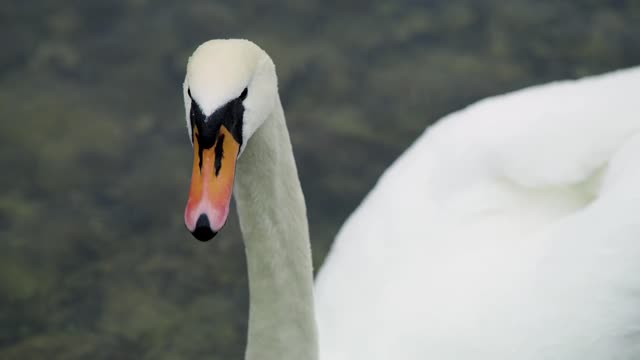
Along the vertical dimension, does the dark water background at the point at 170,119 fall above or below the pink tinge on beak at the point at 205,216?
above

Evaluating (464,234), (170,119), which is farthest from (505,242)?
(170,119)

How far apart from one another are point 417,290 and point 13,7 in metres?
2.98

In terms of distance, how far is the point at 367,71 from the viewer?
5.37 m

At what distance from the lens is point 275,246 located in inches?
104

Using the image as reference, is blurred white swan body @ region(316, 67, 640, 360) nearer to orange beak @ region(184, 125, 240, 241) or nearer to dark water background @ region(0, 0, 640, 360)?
dark water background @ region(0, 0, 640, 360)

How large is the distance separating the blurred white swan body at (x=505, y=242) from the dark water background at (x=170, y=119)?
87cm

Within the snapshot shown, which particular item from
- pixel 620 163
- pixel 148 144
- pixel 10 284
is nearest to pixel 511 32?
pixel 148 144

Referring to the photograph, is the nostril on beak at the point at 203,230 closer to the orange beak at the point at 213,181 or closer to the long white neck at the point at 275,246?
the orange beak at the point at 213,181

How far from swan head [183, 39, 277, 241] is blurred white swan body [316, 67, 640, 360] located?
49.7 inches

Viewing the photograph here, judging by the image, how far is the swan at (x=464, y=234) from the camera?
8.28 feet

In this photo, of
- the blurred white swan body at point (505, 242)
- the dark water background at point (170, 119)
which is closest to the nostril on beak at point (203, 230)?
the blurred white swan body at point (505, 242)

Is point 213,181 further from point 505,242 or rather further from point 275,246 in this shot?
point 505,242

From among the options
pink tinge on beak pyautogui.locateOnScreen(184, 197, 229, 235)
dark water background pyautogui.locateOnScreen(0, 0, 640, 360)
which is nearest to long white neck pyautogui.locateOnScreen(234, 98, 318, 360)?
pink tinge on beak pyautogui.locateOnScreen(184, 197, 229, 235)

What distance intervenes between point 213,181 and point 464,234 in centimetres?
157
